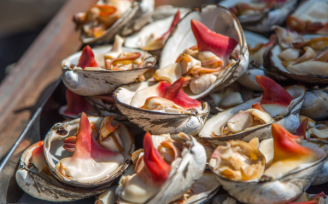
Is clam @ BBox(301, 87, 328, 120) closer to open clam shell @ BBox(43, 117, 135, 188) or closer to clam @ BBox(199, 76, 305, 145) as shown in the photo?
clam @ BBox(199, 76, 305, 145)

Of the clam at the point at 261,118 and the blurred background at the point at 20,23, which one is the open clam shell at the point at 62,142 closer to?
the clam at the point at 261,118

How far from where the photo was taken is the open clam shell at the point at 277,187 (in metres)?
0.48

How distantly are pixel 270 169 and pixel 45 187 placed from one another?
1.68ft

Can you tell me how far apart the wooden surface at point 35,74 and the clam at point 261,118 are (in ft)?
1.94

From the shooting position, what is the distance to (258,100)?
Result: 0.71 meters

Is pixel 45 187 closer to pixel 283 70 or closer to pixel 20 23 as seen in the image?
pixel 283 70

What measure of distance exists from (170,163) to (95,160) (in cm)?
21

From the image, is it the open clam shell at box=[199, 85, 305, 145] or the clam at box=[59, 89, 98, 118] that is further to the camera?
the clam at box=[59, 89, 98, 118]

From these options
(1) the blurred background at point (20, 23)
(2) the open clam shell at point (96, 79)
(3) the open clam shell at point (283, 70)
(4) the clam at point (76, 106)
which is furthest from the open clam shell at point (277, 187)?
(1) the blurred background at point (20, 23)

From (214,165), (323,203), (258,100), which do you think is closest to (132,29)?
(258,100)

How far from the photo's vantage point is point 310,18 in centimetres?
94

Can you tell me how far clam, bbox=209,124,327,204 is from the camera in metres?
0.48

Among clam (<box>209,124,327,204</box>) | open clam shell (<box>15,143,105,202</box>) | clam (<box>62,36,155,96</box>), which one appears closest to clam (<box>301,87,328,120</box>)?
clam (<box>209,124,327,204</box>)

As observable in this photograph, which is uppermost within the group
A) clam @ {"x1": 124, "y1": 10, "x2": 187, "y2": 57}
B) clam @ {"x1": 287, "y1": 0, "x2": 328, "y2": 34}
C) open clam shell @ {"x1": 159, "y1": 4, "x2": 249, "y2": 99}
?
open clam shell @ {"x1": 159, "y1": 4, "x2": 249, "y2": 99}
